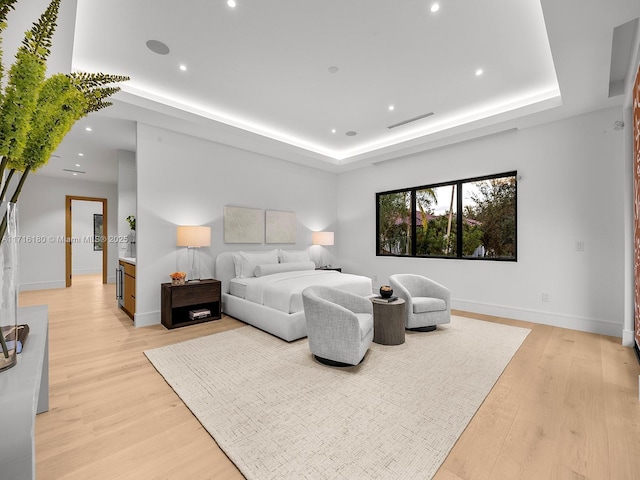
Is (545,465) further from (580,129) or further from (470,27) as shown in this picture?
(580,129)

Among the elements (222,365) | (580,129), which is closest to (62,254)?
(222,365)

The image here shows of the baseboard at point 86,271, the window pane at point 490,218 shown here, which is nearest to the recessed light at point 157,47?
A: the window pane at point 490,218

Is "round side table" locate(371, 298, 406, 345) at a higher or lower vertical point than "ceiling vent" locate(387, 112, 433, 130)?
lower

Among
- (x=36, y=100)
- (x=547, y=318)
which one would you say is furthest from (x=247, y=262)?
(x=547, y=318)

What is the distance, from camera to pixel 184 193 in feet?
15.0

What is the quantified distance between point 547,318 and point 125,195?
731 cm

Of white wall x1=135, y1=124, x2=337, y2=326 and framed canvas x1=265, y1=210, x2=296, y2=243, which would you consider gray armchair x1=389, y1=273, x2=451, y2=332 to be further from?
white wall x1=135, y1=124, x2=337, y2=326

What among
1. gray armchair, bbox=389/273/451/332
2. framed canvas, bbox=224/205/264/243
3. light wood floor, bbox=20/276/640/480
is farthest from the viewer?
framed canvas, bbox=224/205/264/243

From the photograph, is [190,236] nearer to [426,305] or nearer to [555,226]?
[426,305]

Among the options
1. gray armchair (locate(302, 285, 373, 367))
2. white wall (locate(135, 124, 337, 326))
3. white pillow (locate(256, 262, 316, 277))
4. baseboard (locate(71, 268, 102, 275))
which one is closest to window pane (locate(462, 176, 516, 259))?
white pillow (locate(256, 262, 316, 277))

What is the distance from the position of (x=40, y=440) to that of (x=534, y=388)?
11.5ft

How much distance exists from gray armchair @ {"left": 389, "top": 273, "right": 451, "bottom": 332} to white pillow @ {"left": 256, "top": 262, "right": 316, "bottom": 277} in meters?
1.86

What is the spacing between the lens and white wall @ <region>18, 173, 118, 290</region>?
22.9 feet

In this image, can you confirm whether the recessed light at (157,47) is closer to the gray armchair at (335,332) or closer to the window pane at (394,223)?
the gray armchair at (335,332)
